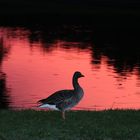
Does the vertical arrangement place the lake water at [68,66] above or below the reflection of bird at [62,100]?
below

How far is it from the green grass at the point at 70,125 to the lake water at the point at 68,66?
837 centimetres

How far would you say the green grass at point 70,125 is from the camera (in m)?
12.1

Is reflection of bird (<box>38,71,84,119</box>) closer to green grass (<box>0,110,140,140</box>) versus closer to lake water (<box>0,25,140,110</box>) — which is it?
green grass (<box>0,110,140,140</box>)

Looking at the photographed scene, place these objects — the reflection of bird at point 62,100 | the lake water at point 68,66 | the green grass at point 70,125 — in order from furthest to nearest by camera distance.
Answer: the lake water at point 68,66
the reflection of bird at point 62,100
the green grass at point 70,125

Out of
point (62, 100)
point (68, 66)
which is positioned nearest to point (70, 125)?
point (62, 100)

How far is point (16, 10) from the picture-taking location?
93375 millimetres

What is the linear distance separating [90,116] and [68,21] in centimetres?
6491

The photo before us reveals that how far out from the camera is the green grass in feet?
39.8

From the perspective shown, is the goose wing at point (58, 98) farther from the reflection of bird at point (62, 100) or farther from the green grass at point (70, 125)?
the green grass at point (70, 125)

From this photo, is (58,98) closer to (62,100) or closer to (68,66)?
(62,100)

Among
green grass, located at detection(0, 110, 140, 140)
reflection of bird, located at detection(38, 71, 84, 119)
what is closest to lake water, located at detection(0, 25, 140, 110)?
green grass, located at detection(0, 110, 140, 140)

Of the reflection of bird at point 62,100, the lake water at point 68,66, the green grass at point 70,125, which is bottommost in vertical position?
the lake water at point 68,66

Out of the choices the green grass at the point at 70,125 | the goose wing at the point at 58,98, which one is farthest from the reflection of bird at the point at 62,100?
the green grass at the point at 70,125

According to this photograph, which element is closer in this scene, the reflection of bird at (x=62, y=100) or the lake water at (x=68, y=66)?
the reflection of bird at (x=62, y=100)
